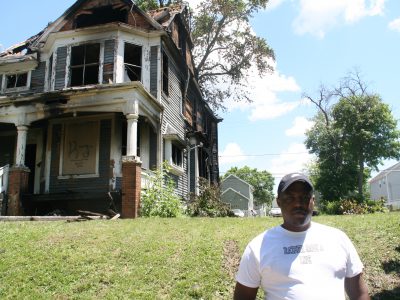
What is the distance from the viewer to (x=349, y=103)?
117 feet

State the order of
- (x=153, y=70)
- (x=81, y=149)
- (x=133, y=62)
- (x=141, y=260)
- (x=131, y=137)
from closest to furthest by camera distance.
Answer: (x=141, y=260)
(x=131, y=137)
(x=81, y=149)
(x=153, y=70)
(x=133, y=62)

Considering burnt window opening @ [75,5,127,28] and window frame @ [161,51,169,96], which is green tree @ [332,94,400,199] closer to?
window frame @ [161,51,169,96]

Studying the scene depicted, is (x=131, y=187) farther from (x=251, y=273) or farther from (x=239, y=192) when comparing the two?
(x=239, y=192)

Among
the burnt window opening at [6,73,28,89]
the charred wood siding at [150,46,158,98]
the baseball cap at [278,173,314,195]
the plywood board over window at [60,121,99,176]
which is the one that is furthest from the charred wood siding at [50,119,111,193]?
the baseball cap at [278,173,314,195]

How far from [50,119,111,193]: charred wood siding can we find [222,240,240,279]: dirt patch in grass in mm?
7848

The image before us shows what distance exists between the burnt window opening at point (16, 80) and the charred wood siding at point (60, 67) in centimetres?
235

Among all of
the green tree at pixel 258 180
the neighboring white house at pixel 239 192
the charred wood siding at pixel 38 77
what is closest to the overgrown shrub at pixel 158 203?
the charred wood siding at pixel 38 77

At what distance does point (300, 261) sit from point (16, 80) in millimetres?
17944

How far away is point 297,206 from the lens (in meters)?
2.81

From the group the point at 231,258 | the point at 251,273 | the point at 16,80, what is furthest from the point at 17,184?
the point at 251,273

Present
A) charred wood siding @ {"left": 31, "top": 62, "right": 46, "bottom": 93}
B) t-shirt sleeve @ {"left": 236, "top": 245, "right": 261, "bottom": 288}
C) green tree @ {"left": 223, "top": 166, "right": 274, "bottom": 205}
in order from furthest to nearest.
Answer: green tree @ {"left": 223, "top": 166, "right": 274, "bottom": 205}, charred wood siding @ {"left": 31, "top": 62, "right": 46, "bottom": 93}, t-shirt sleeve @ {"left": 236, "top": 245, "right": 261, "bottom": 288}

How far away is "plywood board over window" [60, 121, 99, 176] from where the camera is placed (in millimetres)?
14859

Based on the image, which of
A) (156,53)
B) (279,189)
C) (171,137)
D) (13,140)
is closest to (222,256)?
(279,189)

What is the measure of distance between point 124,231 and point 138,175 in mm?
3558
